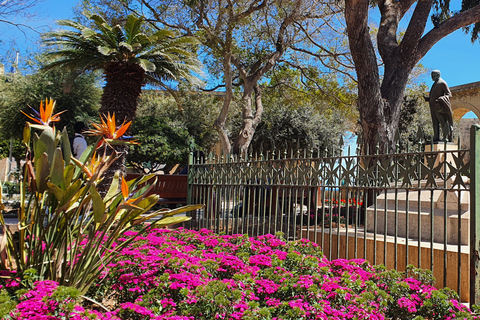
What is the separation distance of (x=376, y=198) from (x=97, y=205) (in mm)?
2856

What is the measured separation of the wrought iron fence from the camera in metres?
3.69

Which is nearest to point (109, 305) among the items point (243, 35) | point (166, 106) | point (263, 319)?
point (263, 319)

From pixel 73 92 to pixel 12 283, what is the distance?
1756cm

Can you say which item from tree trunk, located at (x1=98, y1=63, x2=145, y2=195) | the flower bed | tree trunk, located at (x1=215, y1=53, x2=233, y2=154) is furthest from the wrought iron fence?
tree trunk, located at (x1=215, y1=53, x2=233, y2=154)

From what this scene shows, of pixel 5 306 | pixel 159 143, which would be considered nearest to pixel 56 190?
pixel 5 306

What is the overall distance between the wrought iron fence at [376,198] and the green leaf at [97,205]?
205cm

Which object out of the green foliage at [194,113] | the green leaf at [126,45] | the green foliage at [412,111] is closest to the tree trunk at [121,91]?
the green leaf at [126,45]

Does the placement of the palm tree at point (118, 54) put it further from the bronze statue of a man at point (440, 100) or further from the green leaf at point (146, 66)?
the bronze statue of a man at point (440, 100)

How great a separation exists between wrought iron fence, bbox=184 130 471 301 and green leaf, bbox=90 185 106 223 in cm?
205

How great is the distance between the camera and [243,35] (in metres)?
15.0

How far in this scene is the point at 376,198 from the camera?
13.7 feet

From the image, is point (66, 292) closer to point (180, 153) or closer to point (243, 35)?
point (243, 35)

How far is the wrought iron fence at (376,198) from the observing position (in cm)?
369

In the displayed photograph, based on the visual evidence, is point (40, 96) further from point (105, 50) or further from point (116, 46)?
point (105, 50)
